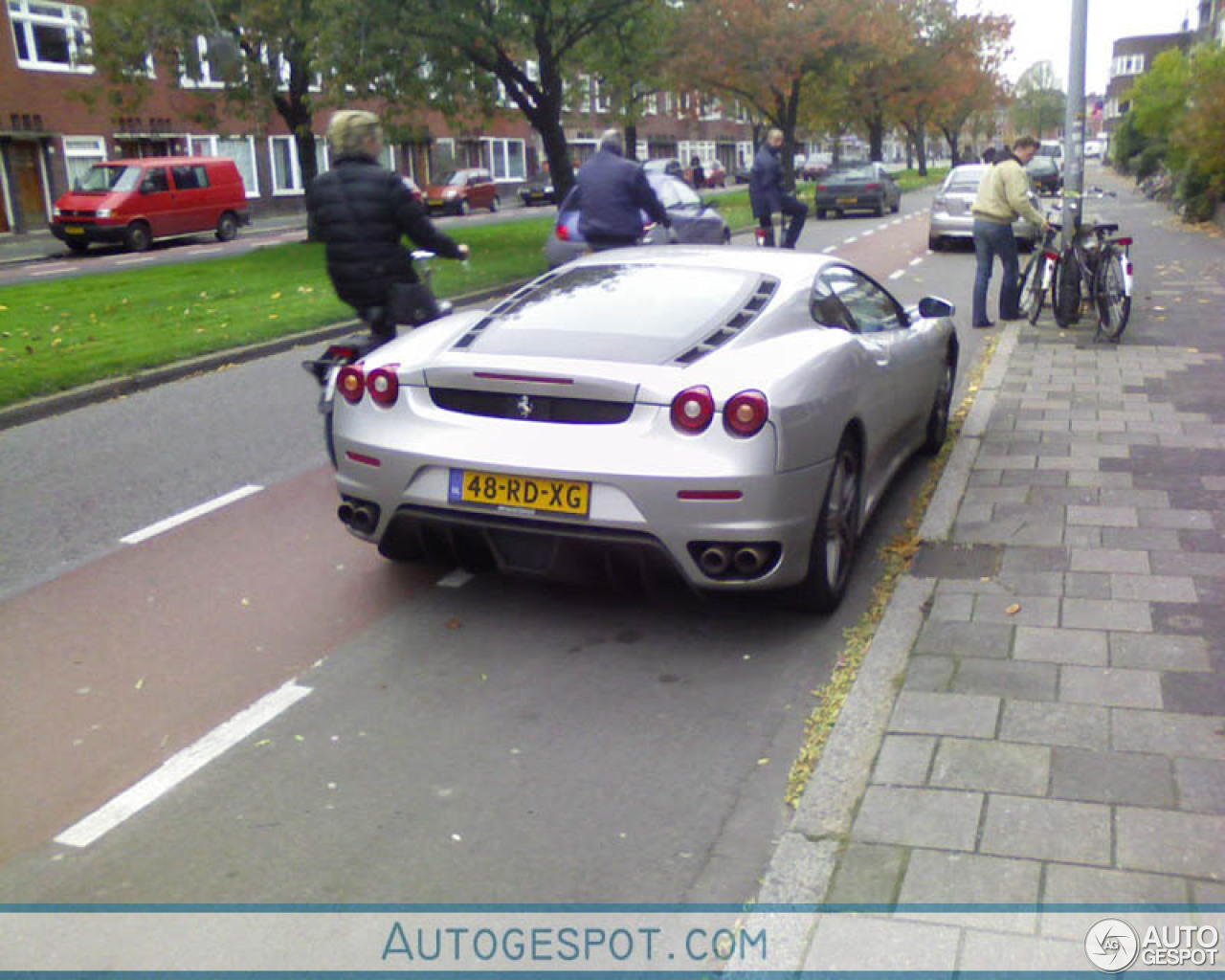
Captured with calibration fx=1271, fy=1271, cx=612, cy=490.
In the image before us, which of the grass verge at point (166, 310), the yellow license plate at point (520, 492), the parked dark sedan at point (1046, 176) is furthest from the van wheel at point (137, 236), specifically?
the yellow license plate at point (520, 492)

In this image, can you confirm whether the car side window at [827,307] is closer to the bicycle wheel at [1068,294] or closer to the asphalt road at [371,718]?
the asphalt road at [371,718]

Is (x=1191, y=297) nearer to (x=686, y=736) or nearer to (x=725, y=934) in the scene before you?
(x=686, y=736)

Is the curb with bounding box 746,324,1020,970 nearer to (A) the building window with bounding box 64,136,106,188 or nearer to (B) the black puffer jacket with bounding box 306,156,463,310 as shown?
(B) the black puffer jacket with bounding box 306,156,463,310

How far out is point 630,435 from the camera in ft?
14.7

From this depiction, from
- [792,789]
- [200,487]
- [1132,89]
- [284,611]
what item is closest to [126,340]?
[200,487]

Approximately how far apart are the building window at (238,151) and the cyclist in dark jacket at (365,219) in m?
41.6

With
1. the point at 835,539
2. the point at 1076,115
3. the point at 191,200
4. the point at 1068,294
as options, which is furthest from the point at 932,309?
the point at 191,200

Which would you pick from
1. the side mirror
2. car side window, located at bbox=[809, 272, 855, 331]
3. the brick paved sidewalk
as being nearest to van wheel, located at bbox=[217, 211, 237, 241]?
the side mirror

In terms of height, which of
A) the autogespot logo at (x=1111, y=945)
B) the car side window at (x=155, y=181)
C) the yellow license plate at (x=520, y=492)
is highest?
the car side window at (x=155, y=181)

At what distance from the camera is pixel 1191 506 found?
6.09 meters

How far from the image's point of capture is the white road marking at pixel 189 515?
633 centimetres

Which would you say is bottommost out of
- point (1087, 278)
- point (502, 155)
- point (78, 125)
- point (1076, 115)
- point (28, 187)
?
point (1087, 278)

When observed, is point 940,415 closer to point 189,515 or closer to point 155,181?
point 189,515

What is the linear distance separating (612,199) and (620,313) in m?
5.80
